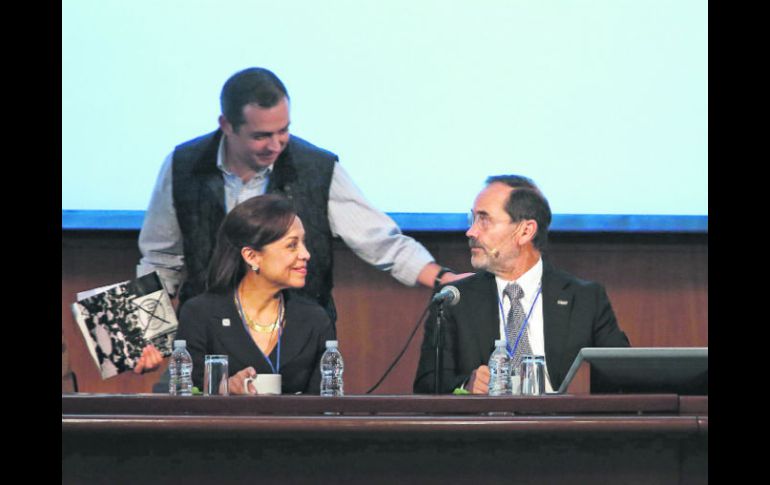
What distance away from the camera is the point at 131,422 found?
81.0 inches

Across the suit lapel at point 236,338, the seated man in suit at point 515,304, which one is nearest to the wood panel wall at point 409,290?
the seated man in suit at point 515,304

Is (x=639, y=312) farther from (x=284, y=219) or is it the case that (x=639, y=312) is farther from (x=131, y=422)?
(x=131, y=422)

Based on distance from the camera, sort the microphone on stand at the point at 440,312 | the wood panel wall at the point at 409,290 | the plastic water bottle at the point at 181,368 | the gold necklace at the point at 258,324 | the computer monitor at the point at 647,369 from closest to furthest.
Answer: the computer monitor at the point at 647,369 → the microphone on stand at the point at 440,312 → the plastic water bottle at the point at 181,368 → the gold necklace at the point at 258,324 → the wood panel wall at the point at 409,290

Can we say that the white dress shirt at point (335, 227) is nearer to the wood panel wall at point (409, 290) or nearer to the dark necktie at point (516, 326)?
the wood panel wall at point (409, 290)

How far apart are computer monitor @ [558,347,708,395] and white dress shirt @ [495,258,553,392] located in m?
1.54

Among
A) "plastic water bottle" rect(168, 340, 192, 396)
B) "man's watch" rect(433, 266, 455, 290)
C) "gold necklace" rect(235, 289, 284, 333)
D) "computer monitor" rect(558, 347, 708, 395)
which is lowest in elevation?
"plastic water bottle" rect(168, 340, 192, 396)

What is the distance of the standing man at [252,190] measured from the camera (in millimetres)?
4320

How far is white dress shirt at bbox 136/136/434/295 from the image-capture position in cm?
433

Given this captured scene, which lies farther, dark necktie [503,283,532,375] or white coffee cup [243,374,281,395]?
dark necktie [503,283,532,375]

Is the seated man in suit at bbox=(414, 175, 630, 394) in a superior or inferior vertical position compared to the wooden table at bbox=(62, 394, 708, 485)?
superior

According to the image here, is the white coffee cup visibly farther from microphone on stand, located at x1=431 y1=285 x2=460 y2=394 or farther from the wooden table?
the wooden table

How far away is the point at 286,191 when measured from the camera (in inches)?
170

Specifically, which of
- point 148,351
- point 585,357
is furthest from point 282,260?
point 585,357

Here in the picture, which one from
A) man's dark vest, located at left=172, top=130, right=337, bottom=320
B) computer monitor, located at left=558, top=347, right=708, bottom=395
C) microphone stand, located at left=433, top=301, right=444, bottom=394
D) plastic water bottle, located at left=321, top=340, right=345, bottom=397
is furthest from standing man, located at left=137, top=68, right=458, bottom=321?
computer monitor, located at left=558, top=347, right=708, bottom=395
